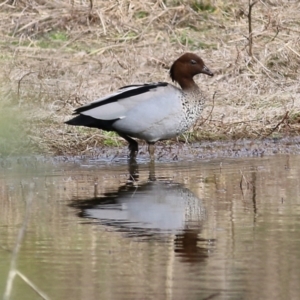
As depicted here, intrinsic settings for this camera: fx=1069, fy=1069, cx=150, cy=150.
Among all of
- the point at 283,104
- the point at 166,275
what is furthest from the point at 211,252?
the point at 283,104

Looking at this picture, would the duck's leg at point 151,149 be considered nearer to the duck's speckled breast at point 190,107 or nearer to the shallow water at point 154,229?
the shallow water at point 154,229

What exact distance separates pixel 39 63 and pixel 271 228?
7.06 metres

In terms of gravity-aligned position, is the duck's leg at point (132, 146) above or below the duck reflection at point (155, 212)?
above

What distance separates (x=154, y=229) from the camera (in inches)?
249

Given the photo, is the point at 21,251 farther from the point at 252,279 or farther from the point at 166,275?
the point at 252,279

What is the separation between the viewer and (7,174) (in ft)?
29.1

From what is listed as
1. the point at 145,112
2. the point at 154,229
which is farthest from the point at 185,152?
the point at 154,229

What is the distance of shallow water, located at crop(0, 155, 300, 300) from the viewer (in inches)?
196

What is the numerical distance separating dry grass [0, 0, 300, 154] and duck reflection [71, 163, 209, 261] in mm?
2262

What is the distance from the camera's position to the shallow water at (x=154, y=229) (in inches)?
196

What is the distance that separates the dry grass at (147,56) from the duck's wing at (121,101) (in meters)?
0.74

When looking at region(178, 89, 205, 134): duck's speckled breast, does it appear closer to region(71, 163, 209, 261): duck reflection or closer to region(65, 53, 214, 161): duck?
region(65, 53, 214, 161): duck

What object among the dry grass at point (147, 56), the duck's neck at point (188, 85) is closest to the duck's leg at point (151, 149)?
the duck's neck at point (188, 85)

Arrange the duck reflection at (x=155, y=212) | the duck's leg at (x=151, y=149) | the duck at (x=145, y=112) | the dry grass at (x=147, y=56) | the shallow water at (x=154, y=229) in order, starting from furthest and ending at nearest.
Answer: the dry grass at (x=147, y=56)
the duck's leg at (x=151, y=149)
the duck at (x=145, y=112)
the duck reflection at (x=155, y=212)
the shallow water at (x=154, y=229)
